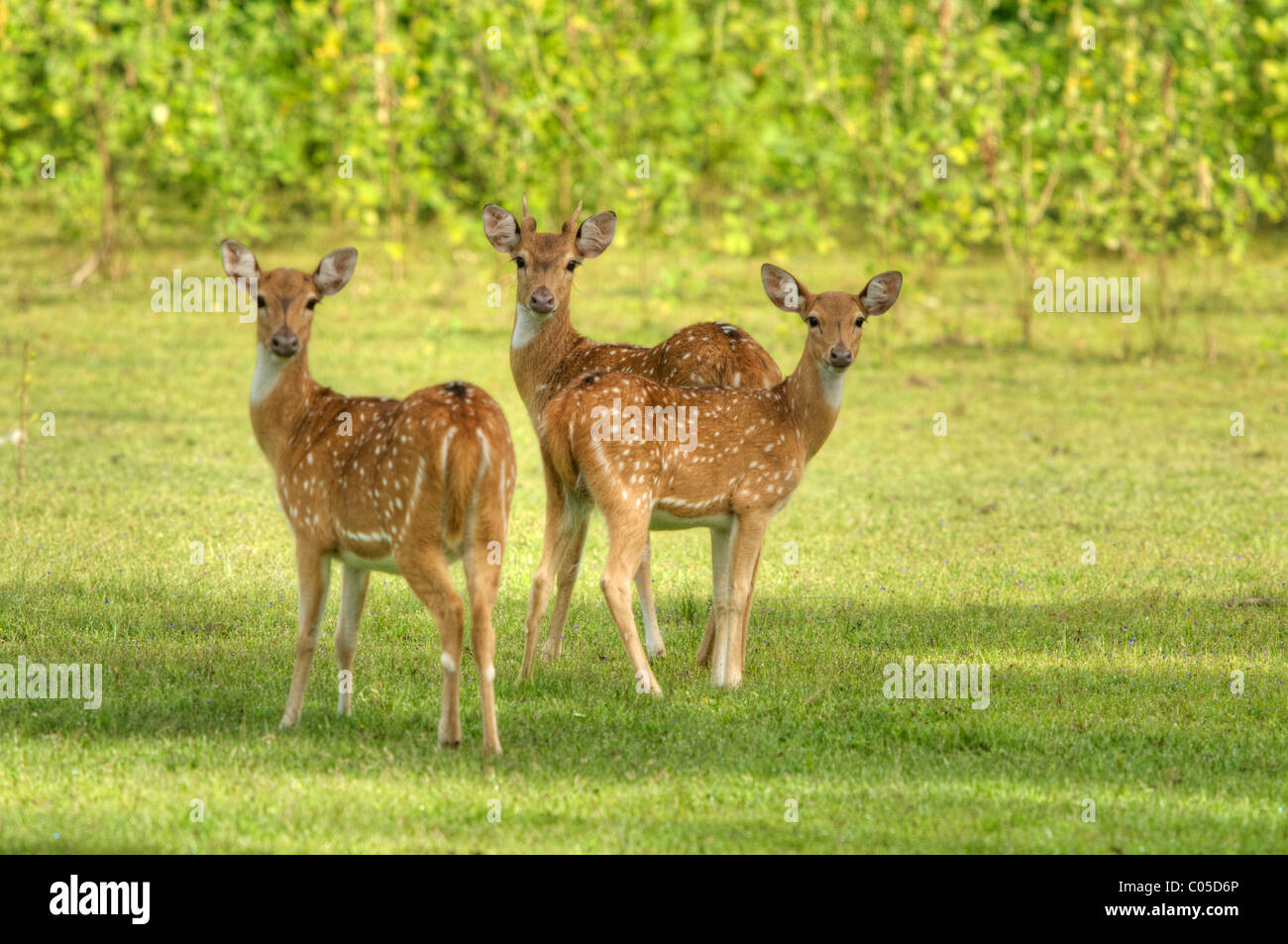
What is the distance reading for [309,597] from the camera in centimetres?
687

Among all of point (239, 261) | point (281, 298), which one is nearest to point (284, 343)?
point (281, 298)

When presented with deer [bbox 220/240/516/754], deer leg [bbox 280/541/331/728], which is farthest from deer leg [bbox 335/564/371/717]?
deer leg [bbox 280/541/331/728]

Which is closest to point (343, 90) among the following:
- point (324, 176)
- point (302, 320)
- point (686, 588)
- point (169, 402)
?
point (324, 176)

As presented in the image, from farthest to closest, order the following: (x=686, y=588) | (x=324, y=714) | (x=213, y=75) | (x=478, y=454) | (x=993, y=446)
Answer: (x=213, y=75) → (x=993, y=446) → (x=686, y=588) → (x=324, y=714) → (x=478, y=454)

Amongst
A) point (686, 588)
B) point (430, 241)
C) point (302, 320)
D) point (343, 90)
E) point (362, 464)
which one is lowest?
point (686, 588)

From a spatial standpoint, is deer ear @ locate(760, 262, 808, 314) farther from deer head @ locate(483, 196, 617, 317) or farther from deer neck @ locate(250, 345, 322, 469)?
deer neck @ locate(250, 345, 322, 469)

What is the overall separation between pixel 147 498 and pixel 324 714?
549 cm

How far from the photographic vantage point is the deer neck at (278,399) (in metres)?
7.30

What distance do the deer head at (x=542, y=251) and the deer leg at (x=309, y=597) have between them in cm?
234

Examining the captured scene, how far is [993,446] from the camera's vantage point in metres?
15.0

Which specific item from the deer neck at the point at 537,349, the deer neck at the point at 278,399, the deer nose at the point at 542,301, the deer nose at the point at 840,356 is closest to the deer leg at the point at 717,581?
the deer nose at the point at 840,356

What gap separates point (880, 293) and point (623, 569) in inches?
85.3

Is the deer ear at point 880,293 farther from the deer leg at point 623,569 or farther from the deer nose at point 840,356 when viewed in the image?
the deer leg at point 623,569
